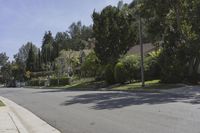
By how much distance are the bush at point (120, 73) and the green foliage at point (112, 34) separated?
787cm

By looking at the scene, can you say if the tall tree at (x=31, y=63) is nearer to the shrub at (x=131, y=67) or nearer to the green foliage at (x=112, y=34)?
the green foliage at (x=112, y=34)

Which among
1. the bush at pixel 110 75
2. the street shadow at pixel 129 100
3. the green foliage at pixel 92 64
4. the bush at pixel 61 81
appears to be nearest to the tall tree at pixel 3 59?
the bush at pixel 61 81

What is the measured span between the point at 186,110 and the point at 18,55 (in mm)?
178817

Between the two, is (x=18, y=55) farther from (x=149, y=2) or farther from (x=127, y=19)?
(x=149, y=2)

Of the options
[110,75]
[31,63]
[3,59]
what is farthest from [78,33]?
[110,75]

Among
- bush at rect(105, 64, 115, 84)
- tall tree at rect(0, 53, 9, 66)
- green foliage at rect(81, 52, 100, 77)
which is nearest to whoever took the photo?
bush at rect(105, 64, 115, 84)

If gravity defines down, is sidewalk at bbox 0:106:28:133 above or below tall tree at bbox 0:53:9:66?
below

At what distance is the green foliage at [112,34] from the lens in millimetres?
61531

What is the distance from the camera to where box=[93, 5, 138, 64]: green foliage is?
61.5 meters

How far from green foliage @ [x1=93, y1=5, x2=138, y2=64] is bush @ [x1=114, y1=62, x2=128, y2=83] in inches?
310

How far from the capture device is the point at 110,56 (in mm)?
62156

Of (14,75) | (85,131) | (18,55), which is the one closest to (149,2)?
(85,131)

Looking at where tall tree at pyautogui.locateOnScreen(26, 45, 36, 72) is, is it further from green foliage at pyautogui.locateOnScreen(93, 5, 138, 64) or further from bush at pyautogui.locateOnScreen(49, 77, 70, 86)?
green foliage at pyautogui.locateOnScreen(93, 5, 138, 64)

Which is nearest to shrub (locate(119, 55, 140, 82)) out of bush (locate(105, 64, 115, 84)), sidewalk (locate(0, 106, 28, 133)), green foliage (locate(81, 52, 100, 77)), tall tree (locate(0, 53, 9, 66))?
bush (locate(105, 64, 115, 84))
